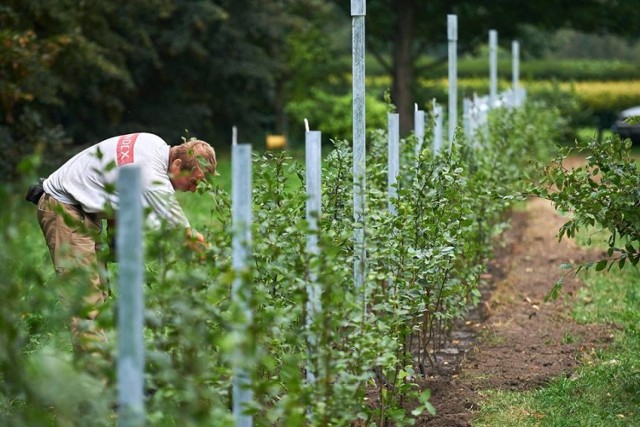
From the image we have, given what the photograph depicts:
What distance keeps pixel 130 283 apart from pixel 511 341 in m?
4.76

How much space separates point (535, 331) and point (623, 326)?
55 centimetres

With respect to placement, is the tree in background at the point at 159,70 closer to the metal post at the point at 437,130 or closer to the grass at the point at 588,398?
the metal post at the point at 437,130

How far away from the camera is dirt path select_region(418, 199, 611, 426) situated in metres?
6.22

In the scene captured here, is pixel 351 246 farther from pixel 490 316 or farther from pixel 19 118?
pixel 19 118

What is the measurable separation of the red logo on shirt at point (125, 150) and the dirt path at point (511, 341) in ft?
6.04

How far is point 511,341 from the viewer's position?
7516 millimetres

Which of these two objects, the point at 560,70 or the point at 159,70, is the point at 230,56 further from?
the point at 560,70

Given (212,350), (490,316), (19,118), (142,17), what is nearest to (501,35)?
(142,17)

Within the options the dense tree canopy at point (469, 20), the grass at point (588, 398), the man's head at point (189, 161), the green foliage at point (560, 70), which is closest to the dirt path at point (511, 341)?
the grass at point (588, 398)

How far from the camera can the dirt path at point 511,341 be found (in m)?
6.22

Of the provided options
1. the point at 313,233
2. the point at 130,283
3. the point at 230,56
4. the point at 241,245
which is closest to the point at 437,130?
the point at 313,233

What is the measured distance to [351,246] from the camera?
5645 millimetres

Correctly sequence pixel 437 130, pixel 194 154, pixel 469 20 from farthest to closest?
1. pixel 469 20
2. pixel 437 130
3. pixel 194 154

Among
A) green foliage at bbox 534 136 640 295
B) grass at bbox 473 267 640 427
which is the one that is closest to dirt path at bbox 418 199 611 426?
grass at bbox 473 267 640 427
